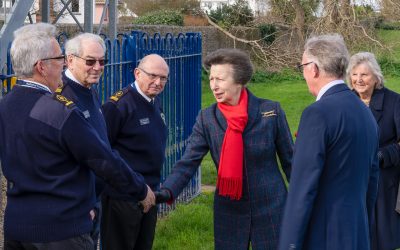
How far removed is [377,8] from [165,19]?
12455 millimetres

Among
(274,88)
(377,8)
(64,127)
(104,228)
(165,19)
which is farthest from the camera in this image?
(165,19)

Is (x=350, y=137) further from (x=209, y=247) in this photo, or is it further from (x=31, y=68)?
(x=209, y=247)

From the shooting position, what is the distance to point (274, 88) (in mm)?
25672

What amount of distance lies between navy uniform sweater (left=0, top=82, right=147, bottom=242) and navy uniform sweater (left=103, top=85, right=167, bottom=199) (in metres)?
1.56

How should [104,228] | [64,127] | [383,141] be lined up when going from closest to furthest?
[64,127]
[104,228]
[383,141]

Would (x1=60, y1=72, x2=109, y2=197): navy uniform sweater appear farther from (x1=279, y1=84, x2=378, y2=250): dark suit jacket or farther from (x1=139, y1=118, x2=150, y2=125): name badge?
(x1=279, y1=84, x2=378, y2=250): dark suit jacket

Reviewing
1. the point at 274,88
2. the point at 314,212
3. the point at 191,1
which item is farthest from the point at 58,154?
the point at 191,1

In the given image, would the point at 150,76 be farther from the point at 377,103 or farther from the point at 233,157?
the point at 377,103

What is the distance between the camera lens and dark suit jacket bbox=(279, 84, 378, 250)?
3.82 metres

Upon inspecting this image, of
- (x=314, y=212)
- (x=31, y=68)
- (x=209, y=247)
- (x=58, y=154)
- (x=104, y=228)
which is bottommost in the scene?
(x=209, y=247)

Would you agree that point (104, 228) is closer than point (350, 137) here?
No

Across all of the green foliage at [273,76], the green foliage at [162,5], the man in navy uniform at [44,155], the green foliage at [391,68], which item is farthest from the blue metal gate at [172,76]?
the green foliage at [162,5]

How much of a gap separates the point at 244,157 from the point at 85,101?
109 centimetres

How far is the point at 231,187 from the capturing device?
4785 millimetres
